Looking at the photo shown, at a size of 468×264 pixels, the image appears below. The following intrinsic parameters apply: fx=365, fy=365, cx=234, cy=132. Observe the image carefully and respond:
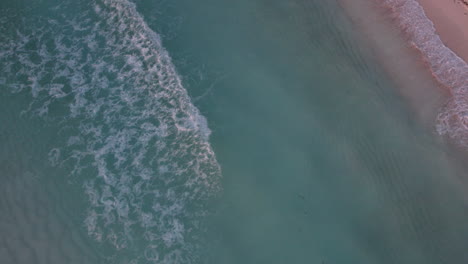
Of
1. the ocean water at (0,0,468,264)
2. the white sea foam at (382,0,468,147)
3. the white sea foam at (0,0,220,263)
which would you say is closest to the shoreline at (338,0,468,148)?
the white sea foam at (382,0,468,147)

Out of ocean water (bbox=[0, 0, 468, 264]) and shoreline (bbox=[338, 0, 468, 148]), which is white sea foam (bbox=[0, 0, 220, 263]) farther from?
shoreline (bbox=[338, 0, 468, 148])

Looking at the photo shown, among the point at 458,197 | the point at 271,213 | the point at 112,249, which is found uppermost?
the point at 458,197

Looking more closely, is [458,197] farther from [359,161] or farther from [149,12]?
[149,12]

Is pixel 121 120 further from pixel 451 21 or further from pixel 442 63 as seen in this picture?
pixel 451 21

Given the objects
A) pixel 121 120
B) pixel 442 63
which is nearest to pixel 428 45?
pixel 442 63

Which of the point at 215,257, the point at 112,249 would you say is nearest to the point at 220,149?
the point at 215,257

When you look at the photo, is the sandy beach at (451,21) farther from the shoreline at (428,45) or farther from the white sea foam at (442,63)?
the white sea foam at (442,63)

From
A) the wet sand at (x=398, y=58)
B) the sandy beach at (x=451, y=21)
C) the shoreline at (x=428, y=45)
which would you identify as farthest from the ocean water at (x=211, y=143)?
the sandy beach at (x=451, y=21)
